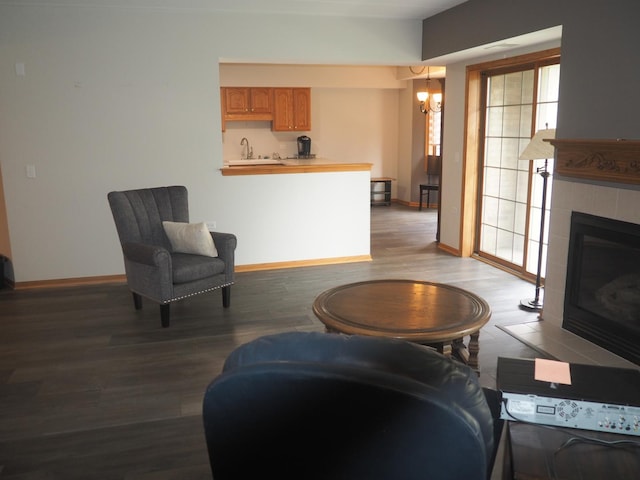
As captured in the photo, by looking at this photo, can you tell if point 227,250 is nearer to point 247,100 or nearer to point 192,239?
point 192,239

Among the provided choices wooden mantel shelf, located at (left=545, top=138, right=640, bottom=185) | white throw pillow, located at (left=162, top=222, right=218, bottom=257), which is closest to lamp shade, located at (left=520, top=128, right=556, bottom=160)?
wooden mantel shelf, located at (left=545, top=138, right=640, bottom=185)

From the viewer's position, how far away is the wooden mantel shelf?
3385 mm

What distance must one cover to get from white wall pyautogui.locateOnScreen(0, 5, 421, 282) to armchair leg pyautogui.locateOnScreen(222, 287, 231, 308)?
1.33 meters

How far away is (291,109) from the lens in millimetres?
9703

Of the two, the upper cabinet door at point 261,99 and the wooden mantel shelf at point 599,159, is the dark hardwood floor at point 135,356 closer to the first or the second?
the wooden mantel shelf at point 599,159

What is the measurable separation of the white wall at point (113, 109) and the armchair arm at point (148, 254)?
1.38 meters

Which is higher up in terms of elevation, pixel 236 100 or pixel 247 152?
pixel 236 100

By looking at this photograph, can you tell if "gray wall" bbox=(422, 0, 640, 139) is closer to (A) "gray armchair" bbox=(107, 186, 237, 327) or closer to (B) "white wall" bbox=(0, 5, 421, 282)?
(B) "white wall" bbox=(0, 5, 421, 282)

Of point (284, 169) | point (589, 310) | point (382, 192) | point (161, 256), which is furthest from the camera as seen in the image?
point (382, 192)

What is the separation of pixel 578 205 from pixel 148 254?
3.24m

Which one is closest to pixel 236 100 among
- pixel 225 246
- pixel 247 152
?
pixel 247 152

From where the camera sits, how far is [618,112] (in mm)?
3506

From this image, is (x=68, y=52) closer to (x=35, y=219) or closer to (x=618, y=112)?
(x=35, y=219)

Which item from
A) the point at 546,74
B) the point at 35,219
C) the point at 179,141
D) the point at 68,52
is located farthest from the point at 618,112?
the point at 35,219
